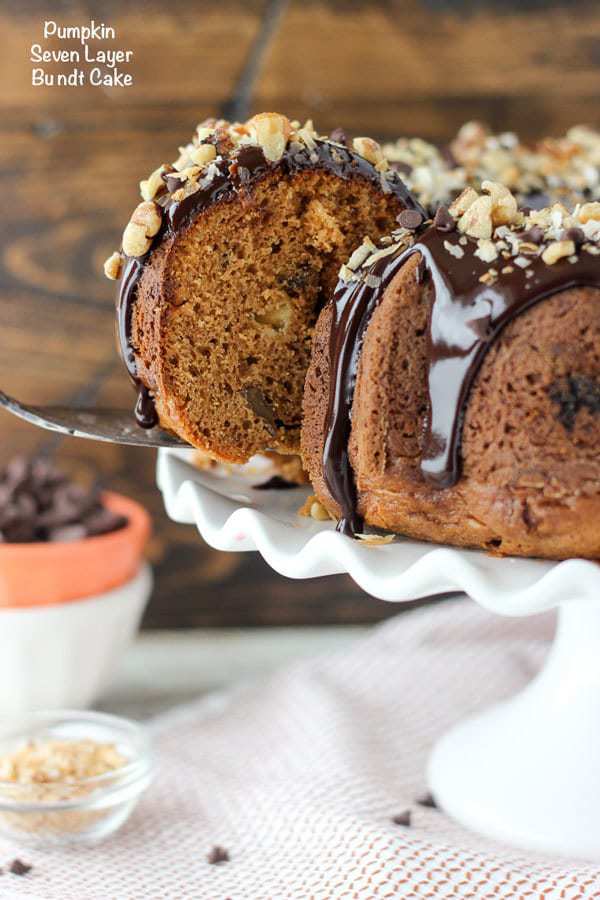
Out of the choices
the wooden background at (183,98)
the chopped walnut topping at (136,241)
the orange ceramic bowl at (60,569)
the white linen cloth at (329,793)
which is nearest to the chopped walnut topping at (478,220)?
the chopped walnut topping at (136,241)

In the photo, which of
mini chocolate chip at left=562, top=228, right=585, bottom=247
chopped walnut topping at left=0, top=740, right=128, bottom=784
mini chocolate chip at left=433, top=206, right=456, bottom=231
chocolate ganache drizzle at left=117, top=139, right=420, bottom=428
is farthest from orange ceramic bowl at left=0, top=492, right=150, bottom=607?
mini chocolate chip at left=562, top=228, right=585, bottom=247

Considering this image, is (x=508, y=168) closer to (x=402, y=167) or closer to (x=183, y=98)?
(x=402, y=167)

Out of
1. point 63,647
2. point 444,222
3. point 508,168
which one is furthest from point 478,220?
point 63,647

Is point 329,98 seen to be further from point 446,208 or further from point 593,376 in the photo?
point 593,376

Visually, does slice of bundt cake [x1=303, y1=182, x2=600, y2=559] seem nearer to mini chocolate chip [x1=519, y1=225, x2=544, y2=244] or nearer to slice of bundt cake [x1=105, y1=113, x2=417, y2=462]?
mini chocolate chip [x1=519, y1=225, x2=544, y2=244]

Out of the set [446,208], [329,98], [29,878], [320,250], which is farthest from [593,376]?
[329,98]

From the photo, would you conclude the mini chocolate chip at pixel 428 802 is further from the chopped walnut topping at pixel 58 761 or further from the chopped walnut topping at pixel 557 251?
the chopped walnut topping at pixel 557 251
